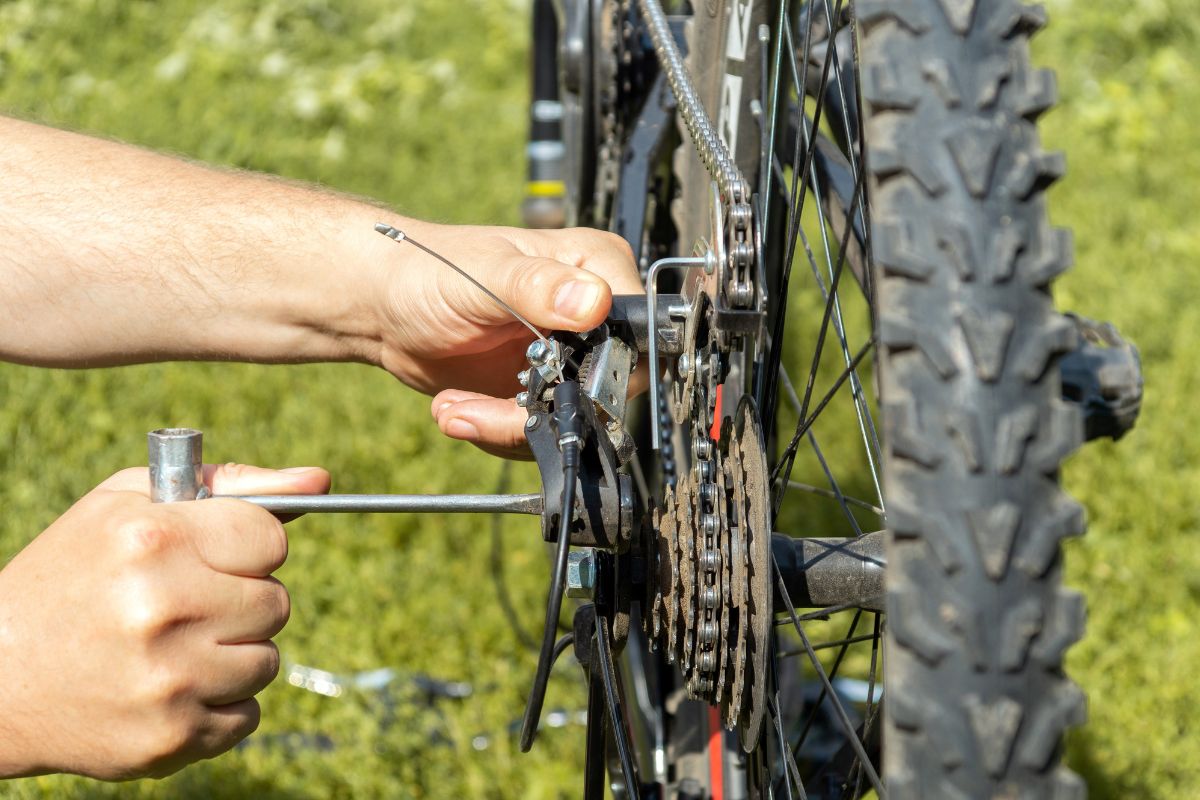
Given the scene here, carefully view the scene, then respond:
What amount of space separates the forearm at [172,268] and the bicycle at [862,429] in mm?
382

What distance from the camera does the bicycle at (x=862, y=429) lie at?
2.55 feet

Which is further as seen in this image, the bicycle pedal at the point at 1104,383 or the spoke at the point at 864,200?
the bicycle pedal at the point at 1104,383

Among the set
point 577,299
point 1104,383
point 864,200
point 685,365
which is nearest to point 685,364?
point 685,365

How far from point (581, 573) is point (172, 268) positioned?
0.75 metres

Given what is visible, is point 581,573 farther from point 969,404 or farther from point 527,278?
point 969,404

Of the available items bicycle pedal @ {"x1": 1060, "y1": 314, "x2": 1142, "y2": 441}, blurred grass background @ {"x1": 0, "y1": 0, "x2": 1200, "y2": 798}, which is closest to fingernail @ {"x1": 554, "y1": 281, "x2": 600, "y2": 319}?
bicycle pedal @ {"x1": 1060, "y1": 314, "x2": 1142, "y2": 441}

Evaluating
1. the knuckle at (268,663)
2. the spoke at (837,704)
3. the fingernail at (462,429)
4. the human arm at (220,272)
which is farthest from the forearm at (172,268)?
the spoke at (837,704)

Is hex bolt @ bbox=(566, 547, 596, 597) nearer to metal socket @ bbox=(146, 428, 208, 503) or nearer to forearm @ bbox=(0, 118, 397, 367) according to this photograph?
metal socket @ bbox=(146, 428, 208, 503)

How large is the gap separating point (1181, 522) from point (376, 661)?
1.60 m

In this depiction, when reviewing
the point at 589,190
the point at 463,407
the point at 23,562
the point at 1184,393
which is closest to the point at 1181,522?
the point at 1184,393

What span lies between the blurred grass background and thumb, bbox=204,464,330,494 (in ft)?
3.05

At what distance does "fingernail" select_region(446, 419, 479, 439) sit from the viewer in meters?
1.43

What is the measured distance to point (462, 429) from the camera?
143cm

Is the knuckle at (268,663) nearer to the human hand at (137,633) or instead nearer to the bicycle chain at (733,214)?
the human hand at (137,633)
